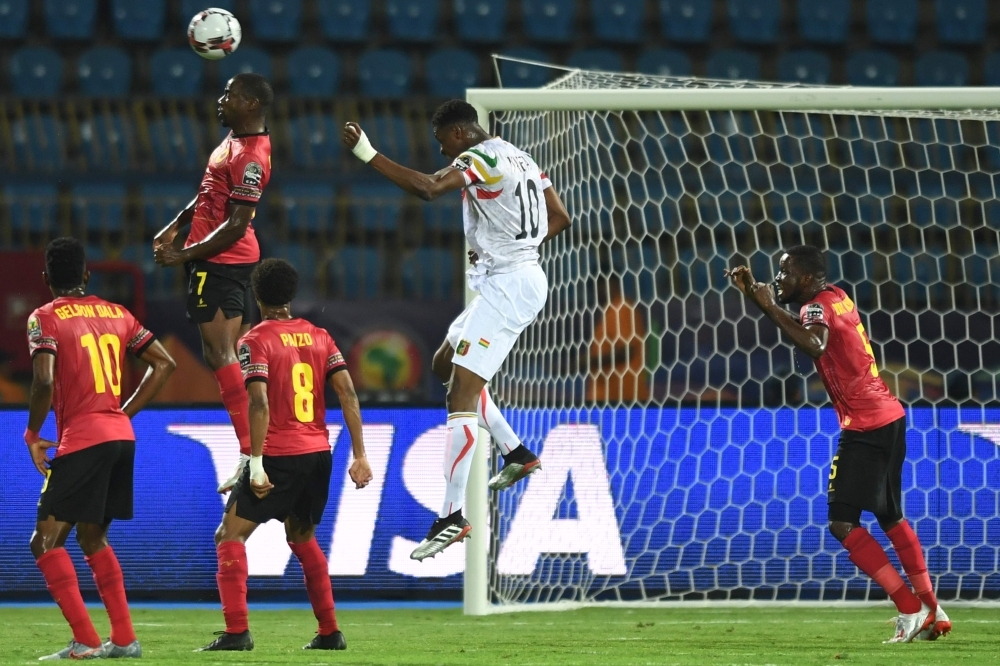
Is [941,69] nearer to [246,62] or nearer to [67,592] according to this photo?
[246,62]

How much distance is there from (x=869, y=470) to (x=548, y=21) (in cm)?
777

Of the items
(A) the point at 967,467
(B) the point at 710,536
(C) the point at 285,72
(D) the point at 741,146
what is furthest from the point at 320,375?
(C) the point at 285,72

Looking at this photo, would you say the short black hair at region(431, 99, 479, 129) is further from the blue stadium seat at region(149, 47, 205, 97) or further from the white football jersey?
the blue stadium seat at region(149, 47, 205, 97)

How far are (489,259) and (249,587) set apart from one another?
303 centimetres

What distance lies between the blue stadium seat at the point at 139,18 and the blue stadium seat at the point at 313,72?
124cm

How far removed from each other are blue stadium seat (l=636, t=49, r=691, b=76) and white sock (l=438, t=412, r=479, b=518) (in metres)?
7.42

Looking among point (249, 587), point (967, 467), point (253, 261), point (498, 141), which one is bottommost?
point (249, 587)

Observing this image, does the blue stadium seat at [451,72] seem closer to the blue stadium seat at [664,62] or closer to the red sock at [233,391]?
the blue stadium seat at [664,62]

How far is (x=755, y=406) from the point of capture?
26.5 ft

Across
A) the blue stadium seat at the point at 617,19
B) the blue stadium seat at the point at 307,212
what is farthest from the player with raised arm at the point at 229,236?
the blue stadium seat at the point at 617,19

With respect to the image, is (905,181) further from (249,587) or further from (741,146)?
(249,587)

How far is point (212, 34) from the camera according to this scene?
6.23m

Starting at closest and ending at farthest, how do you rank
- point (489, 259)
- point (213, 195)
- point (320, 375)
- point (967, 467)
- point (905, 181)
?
point (320, 375), point (489, 259), point (213, 195), point (967, 467), point (905, 181)

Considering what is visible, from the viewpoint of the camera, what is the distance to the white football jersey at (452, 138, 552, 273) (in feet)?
19.0
